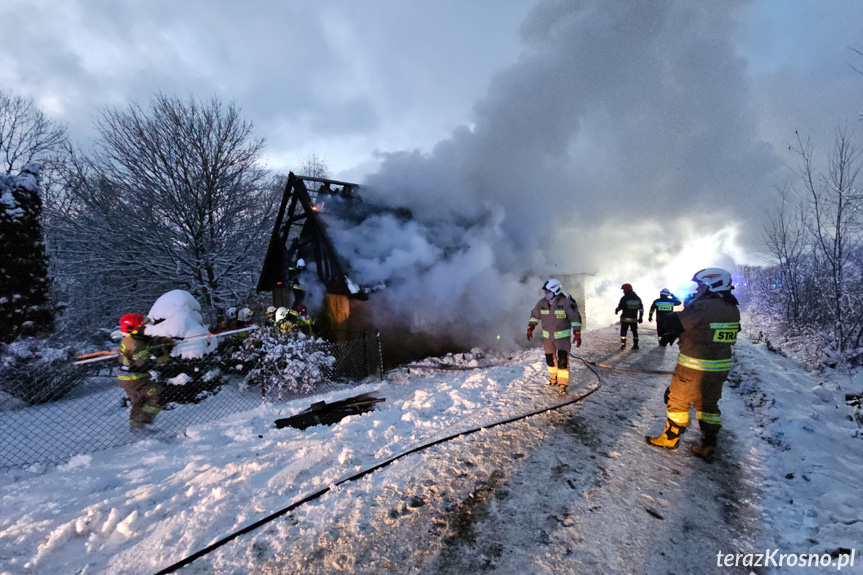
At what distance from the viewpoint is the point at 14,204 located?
7070mm

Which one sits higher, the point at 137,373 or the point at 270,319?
the point at 270,319

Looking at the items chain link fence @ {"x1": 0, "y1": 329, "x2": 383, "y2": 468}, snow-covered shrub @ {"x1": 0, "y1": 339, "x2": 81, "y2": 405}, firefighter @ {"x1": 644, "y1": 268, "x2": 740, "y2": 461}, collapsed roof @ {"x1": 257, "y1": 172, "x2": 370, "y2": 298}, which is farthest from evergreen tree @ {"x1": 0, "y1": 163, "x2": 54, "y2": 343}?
firefighter @ {"x1": 644, "y1": 268, "x2": 740, "y2": 461}

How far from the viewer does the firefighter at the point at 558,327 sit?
5.15 m

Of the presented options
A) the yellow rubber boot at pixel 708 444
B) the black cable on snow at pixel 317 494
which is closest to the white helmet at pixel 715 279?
the yellow rubber boot at pixel 708 444

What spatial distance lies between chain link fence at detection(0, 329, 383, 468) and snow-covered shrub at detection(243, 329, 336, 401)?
0.7 inches

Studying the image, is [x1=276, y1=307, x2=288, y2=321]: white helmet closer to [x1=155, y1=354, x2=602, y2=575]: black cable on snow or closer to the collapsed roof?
the collapsed roof

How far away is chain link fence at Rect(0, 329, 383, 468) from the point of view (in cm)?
488

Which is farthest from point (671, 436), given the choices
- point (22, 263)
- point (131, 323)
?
point (22, 263)

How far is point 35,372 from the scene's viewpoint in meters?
6.09

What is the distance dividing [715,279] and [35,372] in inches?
421

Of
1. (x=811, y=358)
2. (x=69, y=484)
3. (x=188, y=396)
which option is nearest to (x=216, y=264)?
(x=188, y=396)

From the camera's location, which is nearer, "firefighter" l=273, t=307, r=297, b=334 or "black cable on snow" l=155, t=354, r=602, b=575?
"black cable on snow" l=155, t=354, r=602, b=575

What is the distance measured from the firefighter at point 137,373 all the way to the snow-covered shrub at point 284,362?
74.8 inches

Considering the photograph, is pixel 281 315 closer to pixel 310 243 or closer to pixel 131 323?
pixel 131 323
